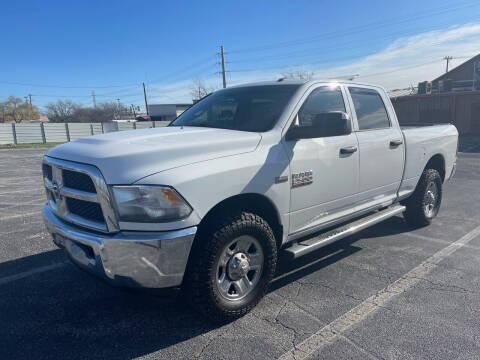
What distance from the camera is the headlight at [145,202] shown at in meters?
2.46

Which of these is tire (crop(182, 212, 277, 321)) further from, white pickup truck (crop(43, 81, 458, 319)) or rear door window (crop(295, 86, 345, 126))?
rear door window (crop(295, 86, 345, 126))

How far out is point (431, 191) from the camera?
5.61 m

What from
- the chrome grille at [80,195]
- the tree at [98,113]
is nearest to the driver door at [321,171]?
the chrome grille at [80,195]

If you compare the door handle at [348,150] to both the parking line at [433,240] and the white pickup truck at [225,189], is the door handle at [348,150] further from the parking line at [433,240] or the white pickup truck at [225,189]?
the parking line at [433,240]

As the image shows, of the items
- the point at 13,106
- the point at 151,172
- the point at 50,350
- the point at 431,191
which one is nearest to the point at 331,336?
the point at 151,172

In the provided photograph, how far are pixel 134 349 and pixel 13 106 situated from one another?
89114mm

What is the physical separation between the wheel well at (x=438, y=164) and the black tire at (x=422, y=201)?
123 millimetres

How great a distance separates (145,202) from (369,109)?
10.2 ft

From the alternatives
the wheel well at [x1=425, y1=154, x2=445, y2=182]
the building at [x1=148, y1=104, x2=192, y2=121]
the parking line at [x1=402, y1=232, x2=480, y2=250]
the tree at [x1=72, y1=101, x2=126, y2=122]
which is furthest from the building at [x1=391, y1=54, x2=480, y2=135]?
the tree at [x1=72, y1=101, x2=126, y2=122]

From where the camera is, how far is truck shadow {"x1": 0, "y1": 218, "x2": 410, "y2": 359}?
8.82 ft

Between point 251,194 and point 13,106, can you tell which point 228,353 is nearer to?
point 251,194

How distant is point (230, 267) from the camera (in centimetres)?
296

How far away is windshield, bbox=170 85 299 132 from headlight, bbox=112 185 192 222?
4.11 feet

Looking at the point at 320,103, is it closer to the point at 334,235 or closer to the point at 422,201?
the point at 334,235
